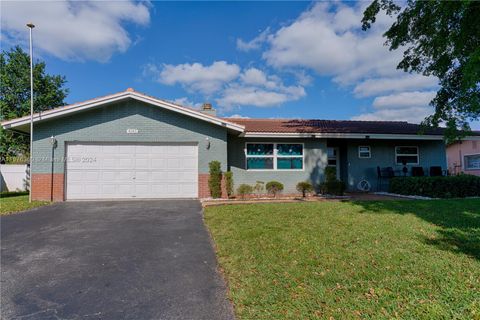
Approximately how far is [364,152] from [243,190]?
6.95m

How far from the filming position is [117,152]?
11.4 metres

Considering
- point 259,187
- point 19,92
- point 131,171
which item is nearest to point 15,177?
point 19,92

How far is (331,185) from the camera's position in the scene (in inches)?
483

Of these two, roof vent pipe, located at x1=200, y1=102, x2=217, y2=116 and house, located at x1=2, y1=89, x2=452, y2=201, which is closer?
house, located at x1=2, y1=89, x2=452, y2=201

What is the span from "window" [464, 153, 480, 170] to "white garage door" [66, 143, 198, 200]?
75.7 ft

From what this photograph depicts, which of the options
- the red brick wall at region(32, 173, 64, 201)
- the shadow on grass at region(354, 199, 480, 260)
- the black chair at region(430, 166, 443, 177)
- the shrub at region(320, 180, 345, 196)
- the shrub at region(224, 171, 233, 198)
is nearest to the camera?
the shadow on grass at region(354, 199, 480, 260)

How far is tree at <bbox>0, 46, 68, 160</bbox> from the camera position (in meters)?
22.4

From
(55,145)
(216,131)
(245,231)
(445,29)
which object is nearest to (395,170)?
A: (445,29)

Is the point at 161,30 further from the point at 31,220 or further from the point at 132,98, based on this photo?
the point at 31,220

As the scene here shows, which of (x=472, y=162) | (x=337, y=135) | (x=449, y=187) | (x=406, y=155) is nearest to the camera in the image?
(x=449, y=187)

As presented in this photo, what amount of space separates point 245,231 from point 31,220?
5.96 metres

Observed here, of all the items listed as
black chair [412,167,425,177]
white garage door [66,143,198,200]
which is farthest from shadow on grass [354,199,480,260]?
white garage door [66,143,198,200]

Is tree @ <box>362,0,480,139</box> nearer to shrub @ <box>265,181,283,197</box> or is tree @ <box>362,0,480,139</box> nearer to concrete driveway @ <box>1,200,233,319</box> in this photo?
shrub @ <box>265,181,283,197</box>

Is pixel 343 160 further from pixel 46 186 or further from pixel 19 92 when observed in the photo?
pixel 19 92
